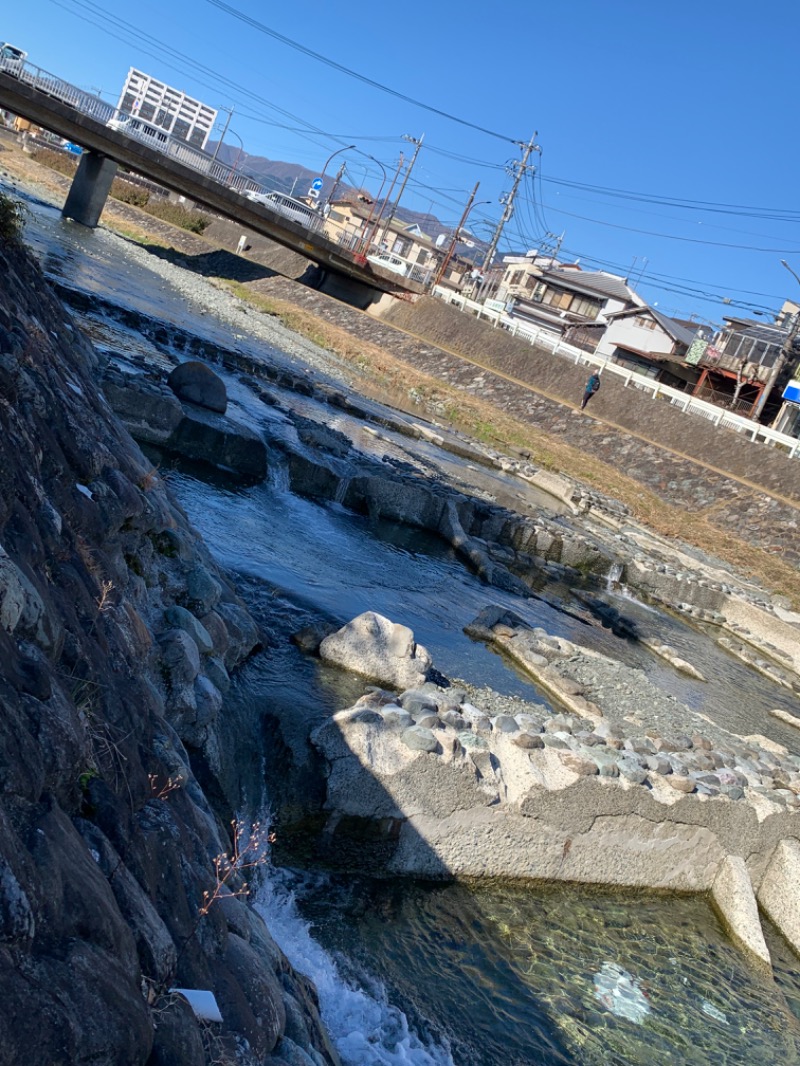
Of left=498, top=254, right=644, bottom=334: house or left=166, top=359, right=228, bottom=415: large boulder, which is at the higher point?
left=498, top=254, right=644, bottom=334: house

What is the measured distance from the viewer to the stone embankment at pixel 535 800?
7098mm

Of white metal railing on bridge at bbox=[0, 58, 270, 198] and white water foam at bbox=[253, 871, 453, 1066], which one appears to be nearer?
white water foam at bbox=[253, 871, 453, 1066]

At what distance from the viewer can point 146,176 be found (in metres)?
46.4

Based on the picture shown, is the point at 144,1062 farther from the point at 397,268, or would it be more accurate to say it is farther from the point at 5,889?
the point at 397,268

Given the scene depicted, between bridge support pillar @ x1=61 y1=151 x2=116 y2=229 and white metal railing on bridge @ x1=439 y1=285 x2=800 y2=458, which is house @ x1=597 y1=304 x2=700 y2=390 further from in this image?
bridge support pillar @ x1=61 y1=151 x2=116 y2=229

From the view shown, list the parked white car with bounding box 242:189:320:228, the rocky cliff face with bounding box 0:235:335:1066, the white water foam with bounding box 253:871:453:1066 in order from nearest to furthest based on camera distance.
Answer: the rocky cliff face with bounding box 0:235:335:1066, the white water foam with bounding box 253:871:453:1066, the parked white car with bounding box 242:189:320:228

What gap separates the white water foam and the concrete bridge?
41982 mm

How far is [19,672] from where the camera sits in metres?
2.88

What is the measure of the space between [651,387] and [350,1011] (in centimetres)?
4047

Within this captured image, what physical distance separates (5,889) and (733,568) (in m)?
28.5

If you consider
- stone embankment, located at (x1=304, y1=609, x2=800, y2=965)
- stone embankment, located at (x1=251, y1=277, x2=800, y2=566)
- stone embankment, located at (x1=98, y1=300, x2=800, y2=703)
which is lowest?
stone embankment, located at (x1=304, y1=609, x2=800, y2=965)

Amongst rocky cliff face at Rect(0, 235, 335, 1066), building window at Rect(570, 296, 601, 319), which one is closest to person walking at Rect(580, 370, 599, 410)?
rocky cliff face at Rect(0, 235, 335, 1066)

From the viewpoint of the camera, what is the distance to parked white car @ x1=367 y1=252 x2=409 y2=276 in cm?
6068

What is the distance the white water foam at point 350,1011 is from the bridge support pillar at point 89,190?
157 feet
